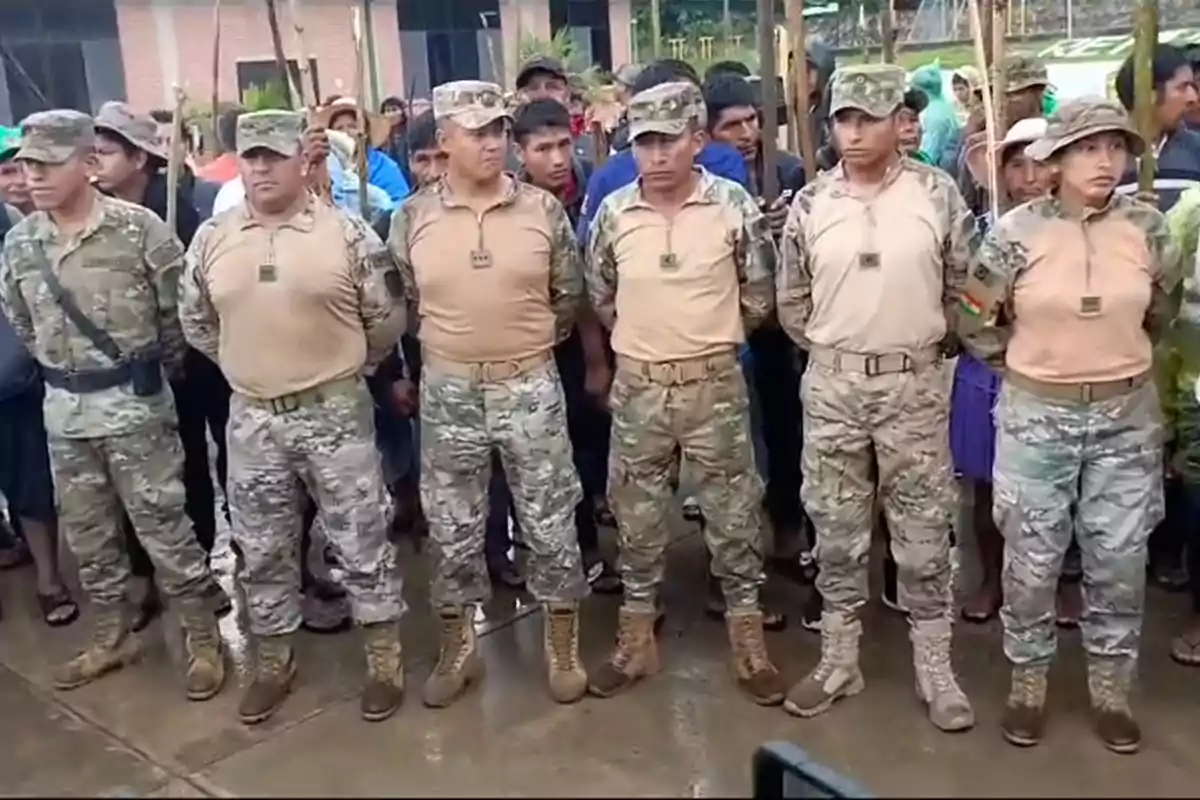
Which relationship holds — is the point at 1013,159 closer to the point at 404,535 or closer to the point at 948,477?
the point at 948,477

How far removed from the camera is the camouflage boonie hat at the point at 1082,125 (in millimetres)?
3123

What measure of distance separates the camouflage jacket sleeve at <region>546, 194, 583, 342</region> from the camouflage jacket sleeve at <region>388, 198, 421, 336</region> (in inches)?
15.5

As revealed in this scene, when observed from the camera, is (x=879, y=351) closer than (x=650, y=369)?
Yes

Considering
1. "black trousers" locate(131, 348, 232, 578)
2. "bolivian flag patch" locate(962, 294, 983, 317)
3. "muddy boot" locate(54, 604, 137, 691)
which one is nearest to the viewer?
"bolivian flag patch" locate(962, 294, 983, 317)

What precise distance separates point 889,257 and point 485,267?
1.09 metres

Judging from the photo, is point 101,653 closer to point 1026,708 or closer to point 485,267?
point 485,267

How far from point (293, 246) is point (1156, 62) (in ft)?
9.76

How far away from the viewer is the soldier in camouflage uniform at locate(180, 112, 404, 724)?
140 inches

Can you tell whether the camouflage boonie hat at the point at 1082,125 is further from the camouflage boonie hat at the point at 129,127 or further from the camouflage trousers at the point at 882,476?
the camouflage boonie hat at the point at 129,127

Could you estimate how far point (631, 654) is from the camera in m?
3.93

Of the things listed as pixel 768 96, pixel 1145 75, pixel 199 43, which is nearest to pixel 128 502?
pixel 768 96

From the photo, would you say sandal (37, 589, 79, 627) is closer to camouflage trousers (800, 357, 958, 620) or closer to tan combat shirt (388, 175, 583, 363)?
tan combat shirt (388, 175, 583, 363)

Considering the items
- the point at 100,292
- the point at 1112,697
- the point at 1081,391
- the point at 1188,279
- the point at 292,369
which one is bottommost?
the point at 1112,697

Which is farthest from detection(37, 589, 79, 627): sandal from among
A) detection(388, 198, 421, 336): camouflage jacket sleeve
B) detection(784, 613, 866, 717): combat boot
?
detection(784, 613, 866, 717): combat boot
